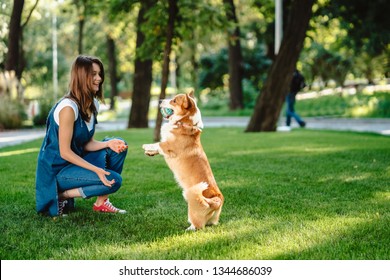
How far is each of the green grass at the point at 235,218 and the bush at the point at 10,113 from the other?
460 inches

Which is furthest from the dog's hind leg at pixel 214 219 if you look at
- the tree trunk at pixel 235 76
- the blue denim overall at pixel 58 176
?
the tree trunk at pixel 235 76

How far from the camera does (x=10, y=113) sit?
829 inches

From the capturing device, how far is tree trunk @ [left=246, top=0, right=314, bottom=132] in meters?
16.0

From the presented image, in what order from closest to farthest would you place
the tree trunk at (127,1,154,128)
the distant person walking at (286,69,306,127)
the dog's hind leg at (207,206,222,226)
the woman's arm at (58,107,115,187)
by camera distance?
the dog's hind leg at (207,206,222,226)
the woman's arm at (58,107,115,187)
the distant person walking at (286,69,306,127)
the tree trunk at (127,1,154,128)

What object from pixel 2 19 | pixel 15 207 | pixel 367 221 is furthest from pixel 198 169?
pixel 2 19

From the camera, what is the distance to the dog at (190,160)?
507 centimetres

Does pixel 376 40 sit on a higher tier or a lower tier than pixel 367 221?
higher

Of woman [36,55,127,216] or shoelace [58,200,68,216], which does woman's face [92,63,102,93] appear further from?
shoelace [58,200,68,216]

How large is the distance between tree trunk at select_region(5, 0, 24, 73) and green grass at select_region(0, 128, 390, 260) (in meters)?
12.7

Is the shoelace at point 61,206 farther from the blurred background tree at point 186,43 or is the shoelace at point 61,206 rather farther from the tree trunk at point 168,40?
the blurred background tree at point 186,43

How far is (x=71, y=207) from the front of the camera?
6.11 metres

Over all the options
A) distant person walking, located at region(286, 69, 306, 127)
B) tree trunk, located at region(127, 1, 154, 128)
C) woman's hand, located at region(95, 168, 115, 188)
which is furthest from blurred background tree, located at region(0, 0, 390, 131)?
woman's hand, located at region(95, 168, 115, 188)
